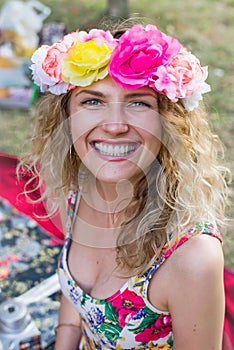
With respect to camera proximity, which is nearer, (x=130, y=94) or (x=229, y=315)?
(x=130, y=94)

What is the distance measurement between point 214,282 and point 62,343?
73 cm

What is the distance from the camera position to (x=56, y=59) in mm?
1434

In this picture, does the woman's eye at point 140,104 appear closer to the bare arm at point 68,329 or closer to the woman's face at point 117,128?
the woman's face at point 117,128

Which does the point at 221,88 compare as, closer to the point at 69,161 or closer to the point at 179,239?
the point at 69,161

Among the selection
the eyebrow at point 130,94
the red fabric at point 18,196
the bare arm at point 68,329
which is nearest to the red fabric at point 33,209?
the red fabric at point 18,196

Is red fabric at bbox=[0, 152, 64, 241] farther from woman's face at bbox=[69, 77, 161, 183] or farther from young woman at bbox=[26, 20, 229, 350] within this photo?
woman's face at bbox=[69, 77, 161, 183]

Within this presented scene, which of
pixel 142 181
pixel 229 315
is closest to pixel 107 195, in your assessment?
pixel 142 181

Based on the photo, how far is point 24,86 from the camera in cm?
407

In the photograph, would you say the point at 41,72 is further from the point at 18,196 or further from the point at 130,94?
the point at 18,196

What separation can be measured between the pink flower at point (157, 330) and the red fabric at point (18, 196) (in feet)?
3.25

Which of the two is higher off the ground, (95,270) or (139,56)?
(139,56)

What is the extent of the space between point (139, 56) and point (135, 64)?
21 mm

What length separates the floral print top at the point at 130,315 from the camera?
1.42 meters

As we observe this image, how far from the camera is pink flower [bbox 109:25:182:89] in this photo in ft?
4.26
